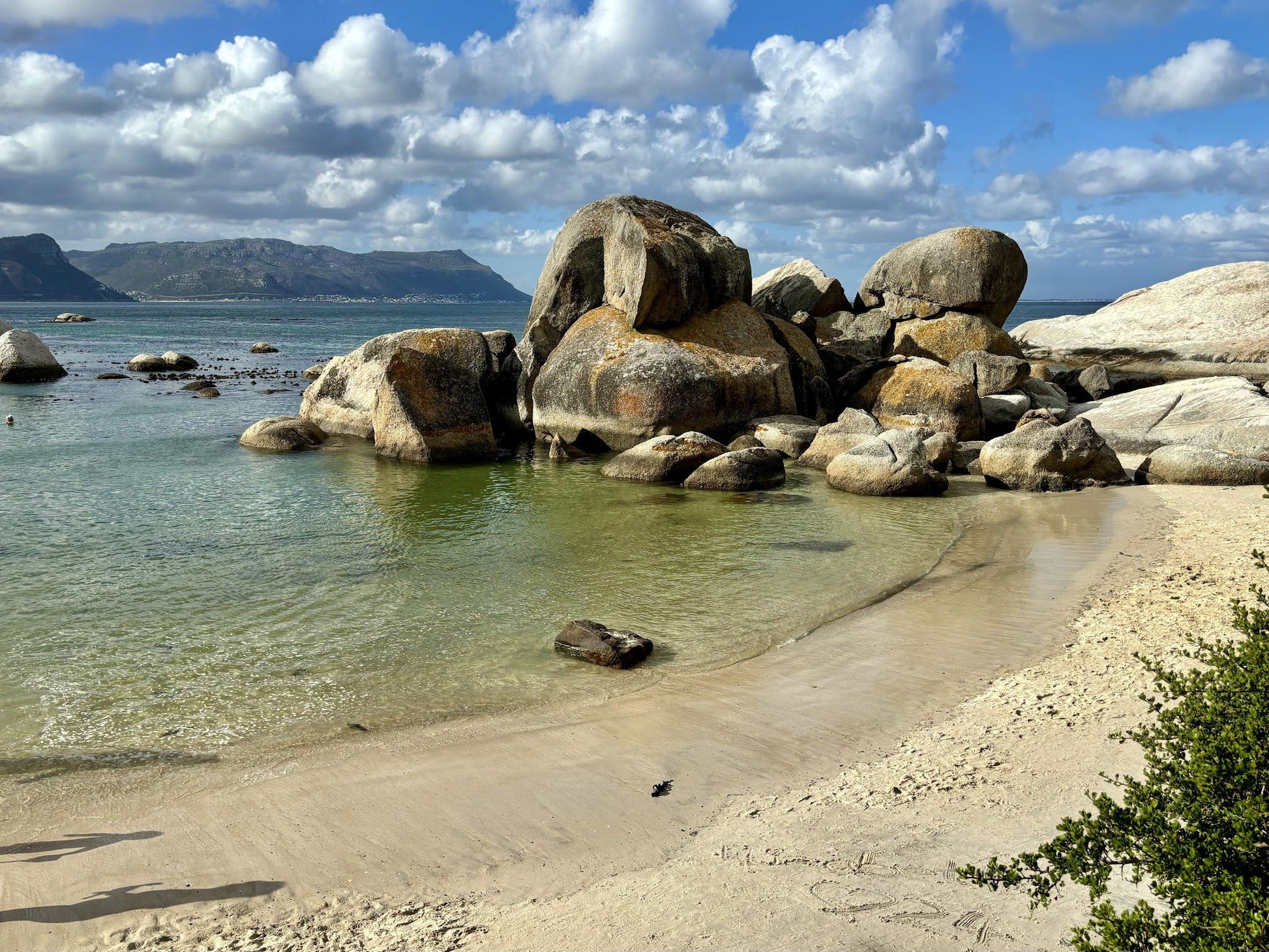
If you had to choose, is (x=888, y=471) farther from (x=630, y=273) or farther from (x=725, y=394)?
(x=630, y=273)

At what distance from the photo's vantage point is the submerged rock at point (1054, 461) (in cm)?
1645

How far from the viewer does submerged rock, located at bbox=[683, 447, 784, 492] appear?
16.6 m

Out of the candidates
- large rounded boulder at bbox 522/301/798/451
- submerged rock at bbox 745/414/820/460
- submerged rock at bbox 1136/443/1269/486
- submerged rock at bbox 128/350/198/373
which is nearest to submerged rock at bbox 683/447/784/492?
submerged rock at bbox 745/414/820/460

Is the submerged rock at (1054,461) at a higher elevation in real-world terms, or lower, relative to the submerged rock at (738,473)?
higher

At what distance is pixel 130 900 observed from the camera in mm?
4812

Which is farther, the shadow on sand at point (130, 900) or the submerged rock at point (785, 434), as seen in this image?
the submerged rock at point (785, 434)

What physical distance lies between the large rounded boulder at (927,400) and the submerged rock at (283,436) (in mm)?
12847

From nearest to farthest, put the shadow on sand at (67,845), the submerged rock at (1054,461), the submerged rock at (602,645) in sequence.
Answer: the shadow on sand at (67,845) → the submerged rock at (602,645) → the submerged rock at (1054,461)

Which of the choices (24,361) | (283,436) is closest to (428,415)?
(283,436)

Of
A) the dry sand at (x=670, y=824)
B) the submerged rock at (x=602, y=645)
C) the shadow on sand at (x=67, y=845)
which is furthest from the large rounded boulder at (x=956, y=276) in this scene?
the shadow on sand at (x=67, y=845)

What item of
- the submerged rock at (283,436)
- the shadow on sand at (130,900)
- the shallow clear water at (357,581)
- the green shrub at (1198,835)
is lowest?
the shadow on sand at (130,900)

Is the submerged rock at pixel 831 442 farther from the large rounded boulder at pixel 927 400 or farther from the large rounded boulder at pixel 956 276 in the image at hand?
the large rounded boulder at pixel 956 276

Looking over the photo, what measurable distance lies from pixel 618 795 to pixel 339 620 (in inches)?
183

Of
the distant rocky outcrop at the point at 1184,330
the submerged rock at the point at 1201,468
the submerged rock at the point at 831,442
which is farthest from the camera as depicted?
the distant rocky outcrop at the point at 1184,330
